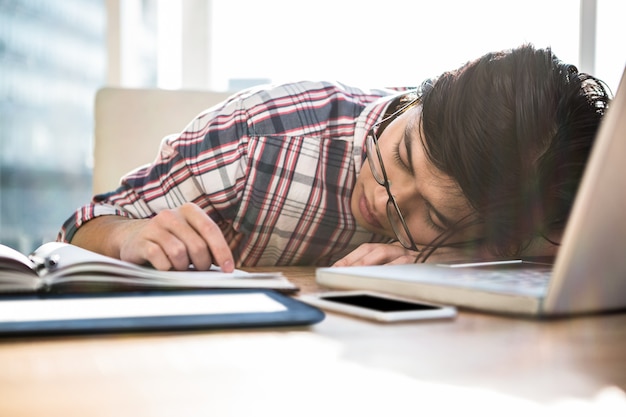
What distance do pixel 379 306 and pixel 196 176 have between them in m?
0.72

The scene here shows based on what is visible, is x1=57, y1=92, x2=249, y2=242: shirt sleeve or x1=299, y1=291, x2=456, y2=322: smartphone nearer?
x1=299, y1=291, x2=456, y2=322: smartphone

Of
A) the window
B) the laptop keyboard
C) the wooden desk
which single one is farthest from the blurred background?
the wooden desk

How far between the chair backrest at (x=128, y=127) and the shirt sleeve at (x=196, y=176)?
0.30 m

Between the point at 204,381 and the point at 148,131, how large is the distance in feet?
4.31

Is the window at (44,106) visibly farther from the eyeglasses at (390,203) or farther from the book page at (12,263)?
the book page at (12,263)

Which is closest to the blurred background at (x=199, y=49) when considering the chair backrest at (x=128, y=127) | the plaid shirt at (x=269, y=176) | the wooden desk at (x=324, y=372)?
the chair backrest at (x=128, y=127)

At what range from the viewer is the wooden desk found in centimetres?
25

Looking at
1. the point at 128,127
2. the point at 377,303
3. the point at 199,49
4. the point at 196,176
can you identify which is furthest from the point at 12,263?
the point at 199,49

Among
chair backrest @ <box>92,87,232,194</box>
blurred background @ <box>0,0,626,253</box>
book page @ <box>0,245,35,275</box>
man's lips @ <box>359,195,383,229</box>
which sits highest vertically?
blurred background @ <box>0,0,626,253</box>

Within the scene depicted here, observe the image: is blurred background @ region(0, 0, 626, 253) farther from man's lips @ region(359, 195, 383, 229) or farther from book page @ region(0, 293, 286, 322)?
book page @ region(0, 293, 286, 322)

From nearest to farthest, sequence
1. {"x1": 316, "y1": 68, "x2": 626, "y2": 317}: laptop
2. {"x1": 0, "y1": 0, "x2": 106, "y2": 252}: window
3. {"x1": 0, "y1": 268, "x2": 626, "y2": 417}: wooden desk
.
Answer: {"x1": 0, "y1": 268, "x2": 626, "y2": 417}: wooden desk → {"x1": 316, "y1": 68, "x2": 626, "y2": 317}: laptop → {"x1": 0, "y1": 0, "x2": 106, "y2": 252}: window

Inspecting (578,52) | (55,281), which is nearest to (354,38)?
(578,52)

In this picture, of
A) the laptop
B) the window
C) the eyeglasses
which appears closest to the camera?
the laptop

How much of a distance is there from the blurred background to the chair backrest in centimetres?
91
